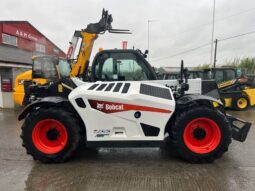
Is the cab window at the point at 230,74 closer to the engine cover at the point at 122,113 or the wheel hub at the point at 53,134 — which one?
the engine cover at the point at 122,113

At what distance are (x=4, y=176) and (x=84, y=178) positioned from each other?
48.2 inches

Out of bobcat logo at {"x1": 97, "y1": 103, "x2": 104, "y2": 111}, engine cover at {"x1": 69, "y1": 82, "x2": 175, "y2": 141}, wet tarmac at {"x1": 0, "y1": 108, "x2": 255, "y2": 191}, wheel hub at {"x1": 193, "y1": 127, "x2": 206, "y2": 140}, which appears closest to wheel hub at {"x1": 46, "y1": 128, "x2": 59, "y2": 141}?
wet tarmac at {"x1": 0, "y1": 108, "x2": 255, "y2": 191}

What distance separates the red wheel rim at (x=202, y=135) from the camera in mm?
4117

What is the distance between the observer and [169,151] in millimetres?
4758

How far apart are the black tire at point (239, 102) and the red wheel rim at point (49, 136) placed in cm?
825

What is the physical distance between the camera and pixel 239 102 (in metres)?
10.3

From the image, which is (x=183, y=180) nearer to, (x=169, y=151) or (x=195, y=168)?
(x=195, y=168)

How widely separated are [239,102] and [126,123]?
25.8 feet

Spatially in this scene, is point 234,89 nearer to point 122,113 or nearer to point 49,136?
point 122,113

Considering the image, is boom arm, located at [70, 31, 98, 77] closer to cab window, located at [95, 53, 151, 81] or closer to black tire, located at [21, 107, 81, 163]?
cab window, located at [95, 53, 151, 81]

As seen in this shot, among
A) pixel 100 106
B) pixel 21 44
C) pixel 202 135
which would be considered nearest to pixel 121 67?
pixel 100 106

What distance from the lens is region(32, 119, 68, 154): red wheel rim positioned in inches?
167

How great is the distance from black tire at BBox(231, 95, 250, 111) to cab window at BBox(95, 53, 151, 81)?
675 centimetres

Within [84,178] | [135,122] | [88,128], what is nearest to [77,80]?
[88,128]
